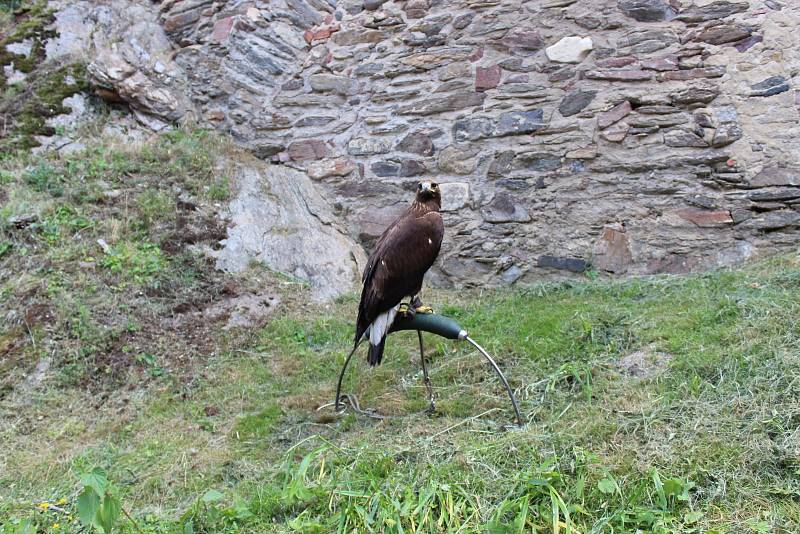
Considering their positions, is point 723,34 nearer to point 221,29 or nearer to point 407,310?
point 407,310

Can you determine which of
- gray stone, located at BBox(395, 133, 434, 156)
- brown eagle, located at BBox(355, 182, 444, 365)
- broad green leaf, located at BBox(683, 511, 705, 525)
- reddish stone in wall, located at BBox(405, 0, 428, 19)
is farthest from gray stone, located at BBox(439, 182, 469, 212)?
broad green leaf, located at BBox(683, 511, 705, 525)

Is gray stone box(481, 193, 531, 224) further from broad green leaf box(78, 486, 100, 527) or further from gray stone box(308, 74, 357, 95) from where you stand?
broad green leaf box(78, 486, 100, 527)

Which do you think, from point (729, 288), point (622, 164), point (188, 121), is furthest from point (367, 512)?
point (188, 121)

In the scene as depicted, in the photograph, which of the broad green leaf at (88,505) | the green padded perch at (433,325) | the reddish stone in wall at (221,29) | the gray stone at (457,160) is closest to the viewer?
the broad green leaf at (88,505)

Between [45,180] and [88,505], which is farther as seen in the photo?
[45,180]

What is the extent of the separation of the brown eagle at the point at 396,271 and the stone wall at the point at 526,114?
207 cm

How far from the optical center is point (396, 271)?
11.0ft

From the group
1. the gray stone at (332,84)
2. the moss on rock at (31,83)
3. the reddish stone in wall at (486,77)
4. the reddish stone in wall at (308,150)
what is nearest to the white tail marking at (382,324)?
the reddish stone in wall at (486,77)

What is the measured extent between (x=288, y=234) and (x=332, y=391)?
201 cm

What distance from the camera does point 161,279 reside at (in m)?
4.80

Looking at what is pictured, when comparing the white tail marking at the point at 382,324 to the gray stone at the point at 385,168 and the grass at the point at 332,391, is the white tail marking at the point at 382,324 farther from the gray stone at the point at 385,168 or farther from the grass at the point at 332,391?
the gray stone at the point at 385,168

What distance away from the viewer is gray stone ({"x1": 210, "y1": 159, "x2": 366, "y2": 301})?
5.33 metres

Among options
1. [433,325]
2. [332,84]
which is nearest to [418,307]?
[433,325]

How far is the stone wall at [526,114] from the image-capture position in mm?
4898
